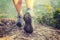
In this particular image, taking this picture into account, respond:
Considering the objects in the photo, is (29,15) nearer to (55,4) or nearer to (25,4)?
(25,4)

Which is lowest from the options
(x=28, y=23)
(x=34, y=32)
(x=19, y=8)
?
(x=34, y=32)

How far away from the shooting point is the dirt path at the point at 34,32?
2.25m

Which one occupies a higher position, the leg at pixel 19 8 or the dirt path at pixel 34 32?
the leg at pixel 19 8

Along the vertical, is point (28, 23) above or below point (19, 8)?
below

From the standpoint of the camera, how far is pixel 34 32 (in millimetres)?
2279

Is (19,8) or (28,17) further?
(19,8)

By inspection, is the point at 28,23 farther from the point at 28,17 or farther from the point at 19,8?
the point at 19,8

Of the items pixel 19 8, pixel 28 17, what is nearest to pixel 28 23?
pixel 28 17

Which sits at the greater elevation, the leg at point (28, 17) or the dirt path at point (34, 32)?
the leg at point (28, 17)

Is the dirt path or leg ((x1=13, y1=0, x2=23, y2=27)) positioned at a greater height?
leg ((x1=13, y1=0, x2=23, y2=27))

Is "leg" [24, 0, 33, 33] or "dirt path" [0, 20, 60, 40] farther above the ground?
"leg" [24, 0, 33, 33]

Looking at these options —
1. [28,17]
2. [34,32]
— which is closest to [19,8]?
[28,17]

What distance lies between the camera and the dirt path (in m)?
2.25

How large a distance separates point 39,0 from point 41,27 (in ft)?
1.13
